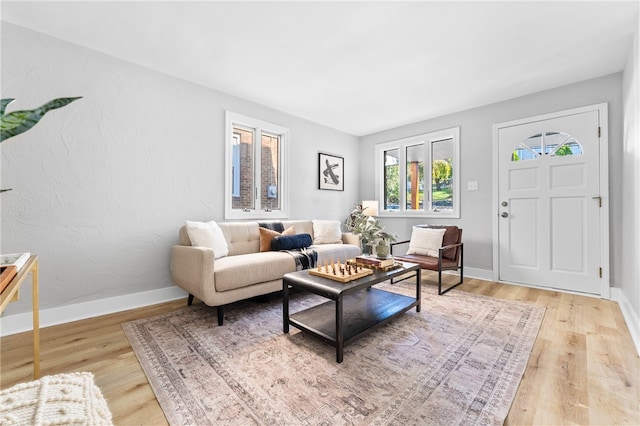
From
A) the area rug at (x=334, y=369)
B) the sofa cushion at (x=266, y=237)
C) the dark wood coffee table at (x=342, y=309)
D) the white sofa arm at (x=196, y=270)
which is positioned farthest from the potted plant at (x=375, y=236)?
the white sofa arm at (x=196, y=270)

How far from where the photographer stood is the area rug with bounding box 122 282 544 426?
128 cm

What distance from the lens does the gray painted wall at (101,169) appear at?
7.14ft

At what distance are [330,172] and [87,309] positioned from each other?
143 inches

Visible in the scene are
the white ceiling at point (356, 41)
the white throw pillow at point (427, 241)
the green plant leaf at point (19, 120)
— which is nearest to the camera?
the green plant leaf at point (19, 120)

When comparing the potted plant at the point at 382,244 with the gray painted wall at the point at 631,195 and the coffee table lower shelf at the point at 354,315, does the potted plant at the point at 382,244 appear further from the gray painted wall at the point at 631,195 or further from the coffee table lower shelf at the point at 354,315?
the gray painted wall at the point at 631,195

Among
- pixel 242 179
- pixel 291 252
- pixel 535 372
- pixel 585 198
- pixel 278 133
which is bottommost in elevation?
pixel 535 372

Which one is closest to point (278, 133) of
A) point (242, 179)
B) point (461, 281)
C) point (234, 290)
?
point (242, 179)

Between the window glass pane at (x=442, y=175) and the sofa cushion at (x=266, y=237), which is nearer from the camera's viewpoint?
the sofa cushion at (x=266, y=237)

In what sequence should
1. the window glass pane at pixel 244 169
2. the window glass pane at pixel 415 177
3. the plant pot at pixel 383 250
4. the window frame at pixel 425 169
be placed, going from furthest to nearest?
the window glass pane at pixel 415 177 < the window frame at pixel 425 169 < the window glass pane at pixel 244 169 < the plant pot at pixel 383 250

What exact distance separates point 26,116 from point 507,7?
9.24 feet

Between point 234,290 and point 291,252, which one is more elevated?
point 291,252

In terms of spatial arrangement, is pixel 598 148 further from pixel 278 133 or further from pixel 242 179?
pixel 242 179

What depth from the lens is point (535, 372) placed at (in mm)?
1601

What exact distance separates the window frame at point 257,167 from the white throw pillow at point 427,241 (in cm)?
188
